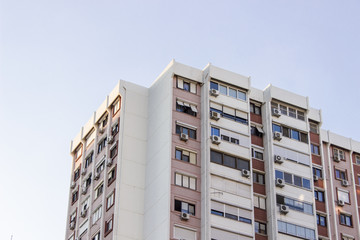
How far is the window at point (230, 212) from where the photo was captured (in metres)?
66.4

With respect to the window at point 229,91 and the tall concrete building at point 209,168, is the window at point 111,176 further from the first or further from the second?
the window at point 229,91

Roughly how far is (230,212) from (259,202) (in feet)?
13.2

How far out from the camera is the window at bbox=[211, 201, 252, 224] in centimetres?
6638

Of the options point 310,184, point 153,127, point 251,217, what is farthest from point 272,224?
point 153,127

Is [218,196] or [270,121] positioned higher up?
[270,121]

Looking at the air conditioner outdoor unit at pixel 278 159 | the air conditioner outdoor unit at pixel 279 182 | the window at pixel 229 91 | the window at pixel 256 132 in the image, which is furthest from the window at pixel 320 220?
the window at pixel 229 91

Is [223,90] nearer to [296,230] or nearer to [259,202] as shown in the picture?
[259,202]

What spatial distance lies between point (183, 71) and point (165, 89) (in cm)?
228

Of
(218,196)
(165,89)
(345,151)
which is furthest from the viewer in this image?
(345,151)

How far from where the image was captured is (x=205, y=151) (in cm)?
6869

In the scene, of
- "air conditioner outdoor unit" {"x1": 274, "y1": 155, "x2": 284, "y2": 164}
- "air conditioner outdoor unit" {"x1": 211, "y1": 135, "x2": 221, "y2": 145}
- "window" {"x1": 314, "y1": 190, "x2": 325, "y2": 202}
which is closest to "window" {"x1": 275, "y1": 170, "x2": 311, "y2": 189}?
"air conditioner outdoor unit" {"x1": 274, "y1": 155, "x2": 284, "y2": 164}

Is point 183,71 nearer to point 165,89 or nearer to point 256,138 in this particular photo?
point 165,89

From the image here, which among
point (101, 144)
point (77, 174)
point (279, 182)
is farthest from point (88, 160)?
point (279, 182)

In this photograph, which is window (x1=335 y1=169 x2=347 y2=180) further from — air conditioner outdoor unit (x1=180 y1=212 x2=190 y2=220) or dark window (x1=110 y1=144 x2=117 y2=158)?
dark window (x1=110 y1=144 x2=117 y2=158)
